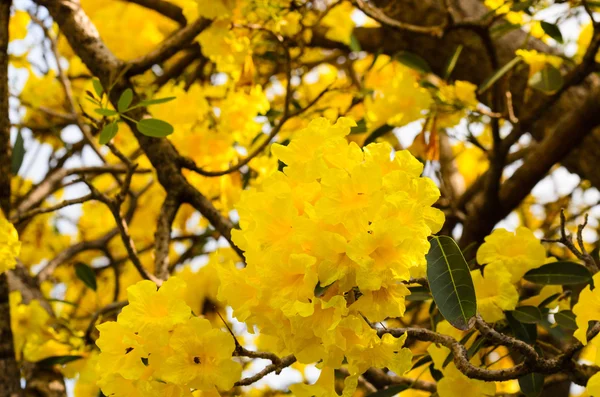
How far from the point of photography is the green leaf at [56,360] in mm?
1771

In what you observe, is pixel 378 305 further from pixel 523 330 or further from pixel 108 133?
pixel 108 133

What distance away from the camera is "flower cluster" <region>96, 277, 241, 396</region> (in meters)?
0.94

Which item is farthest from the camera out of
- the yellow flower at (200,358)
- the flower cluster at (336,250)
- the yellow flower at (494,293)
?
the yellow flower at (494,293)

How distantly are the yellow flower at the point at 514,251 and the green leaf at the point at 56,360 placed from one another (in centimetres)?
106

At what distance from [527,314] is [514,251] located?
12 centimetres

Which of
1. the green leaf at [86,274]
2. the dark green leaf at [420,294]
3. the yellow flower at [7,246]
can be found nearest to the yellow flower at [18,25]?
the green leaf at [86,274]

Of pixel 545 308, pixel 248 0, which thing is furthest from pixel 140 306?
pixel 248 0

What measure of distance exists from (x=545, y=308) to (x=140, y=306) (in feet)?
2.64

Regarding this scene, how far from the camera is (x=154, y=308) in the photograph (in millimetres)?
972

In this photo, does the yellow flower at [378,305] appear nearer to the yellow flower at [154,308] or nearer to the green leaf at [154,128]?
the yellow flower at [154,308]

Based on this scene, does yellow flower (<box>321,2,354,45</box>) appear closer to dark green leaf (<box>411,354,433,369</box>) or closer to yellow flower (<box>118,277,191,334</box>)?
dark green leaf (<box>411,354,433,369</box>)

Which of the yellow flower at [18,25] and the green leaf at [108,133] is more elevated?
the yellow flower at [18,25]

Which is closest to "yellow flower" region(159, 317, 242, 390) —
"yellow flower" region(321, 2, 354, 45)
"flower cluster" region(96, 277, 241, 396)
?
"flower cluster" region(96, 277, 241, 396)

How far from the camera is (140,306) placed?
971 mm
